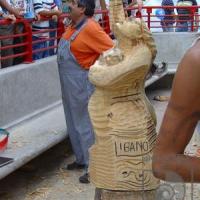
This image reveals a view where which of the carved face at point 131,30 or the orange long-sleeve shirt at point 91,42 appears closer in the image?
the carved face at point 131,30

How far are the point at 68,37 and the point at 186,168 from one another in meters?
3.62

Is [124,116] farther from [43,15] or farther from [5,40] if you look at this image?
[43,15]

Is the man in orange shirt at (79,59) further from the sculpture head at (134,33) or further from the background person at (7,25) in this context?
the sculpture head at (134,33)

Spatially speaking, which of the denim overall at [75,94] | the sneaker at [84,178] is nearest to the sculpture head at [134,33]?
the denim overall at [75,94]

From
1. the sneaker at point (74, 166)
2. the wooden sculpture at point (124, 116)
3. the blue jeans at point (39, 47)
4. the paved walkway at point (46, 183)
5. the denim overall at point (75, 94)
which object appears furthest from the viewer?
the blue jeans at point (39, 47)

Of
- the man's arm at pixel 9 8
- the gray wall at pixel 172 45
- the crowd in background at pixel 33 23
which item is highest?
the man's arm at pixel 9 8

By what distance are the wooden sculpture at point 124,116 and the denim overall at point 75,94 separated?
57.1 inches

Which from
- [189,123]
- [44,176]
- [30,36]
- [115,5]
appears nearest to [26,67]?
[30,36]

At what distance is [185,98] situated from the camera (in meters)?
1.81

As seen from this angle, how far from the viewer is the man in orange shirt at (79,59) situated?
5.16 metres

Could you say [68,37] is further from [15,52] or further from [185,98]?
[185,98]

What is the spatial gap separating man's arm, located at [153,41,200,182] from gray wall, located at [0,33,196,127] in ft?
15.4

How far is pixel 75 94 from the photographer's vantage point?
17.9 feet

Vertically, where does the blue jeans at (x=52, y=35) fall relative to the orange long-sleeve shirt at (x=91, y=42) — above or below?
below
